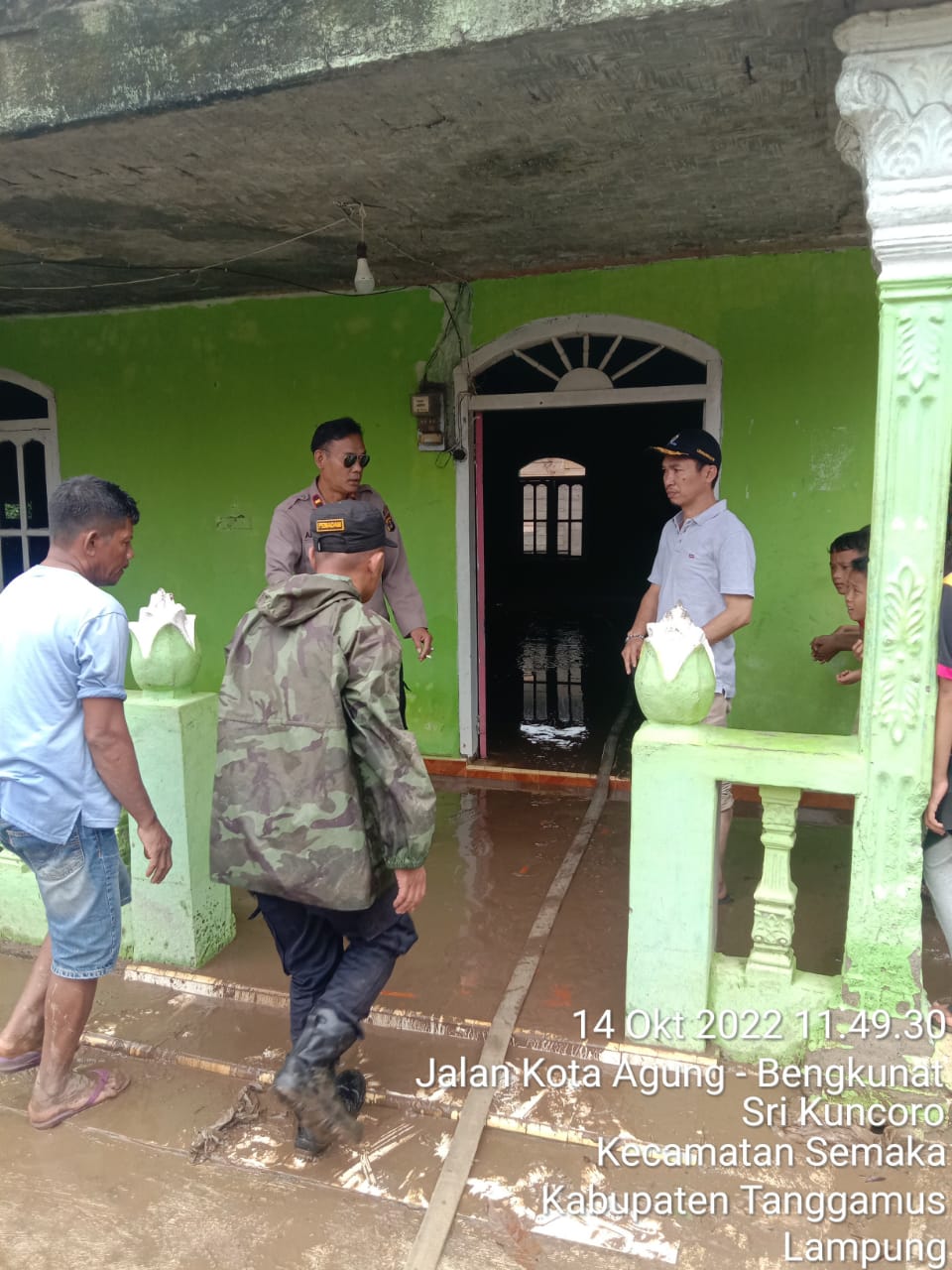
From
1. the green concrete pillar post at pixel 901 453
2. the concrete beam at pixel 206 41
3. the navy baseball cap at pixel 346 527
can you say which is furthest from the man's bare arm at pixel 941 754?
the concrete beam at pixel 206 41

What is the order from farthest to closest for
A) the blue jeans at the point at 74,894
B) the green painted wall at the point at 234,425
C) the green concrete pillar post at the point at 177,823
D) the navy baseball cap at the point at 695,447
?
the green painted wall at the point at 234,425
the navy baseball cap at the point at 695,447
the green concrete pillar post at the point at 177,823
the blue jeans at the point at 74,894

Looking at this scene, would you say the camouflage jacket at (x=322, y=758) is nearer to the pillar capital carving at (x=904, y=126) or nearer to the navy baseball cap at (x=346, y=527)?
the navy baseball cap at (x=346, y=527)

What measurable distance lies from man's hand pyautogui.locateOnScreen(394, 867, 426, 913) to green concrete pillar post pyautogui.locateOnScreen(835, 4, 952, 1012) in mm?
1226

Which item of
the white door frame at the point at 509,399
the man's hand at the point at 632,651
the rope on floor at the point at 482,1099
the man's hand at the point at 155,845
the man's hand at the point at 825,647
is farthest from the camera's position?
the white door frame at the point at 509,399

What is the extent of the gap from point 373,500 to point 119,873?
6.38ft

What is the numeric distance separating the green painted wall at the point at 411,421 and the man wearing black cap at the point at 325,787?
123 inches

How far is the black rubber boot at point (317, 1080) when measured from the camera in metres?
2.09

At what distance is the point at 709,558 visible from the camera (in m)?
3.29

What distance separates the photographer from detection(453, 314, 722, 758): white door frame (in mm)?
4668

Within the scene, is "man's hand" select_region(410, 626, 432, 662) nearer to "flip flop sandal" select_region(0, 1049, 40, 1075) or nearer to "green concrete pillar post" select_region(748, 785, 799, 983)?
"green concrete pillar post" select_region(748, 785, 799, 983)

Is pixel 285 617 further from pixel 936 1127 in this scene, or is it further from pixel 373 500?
pixel 936 1127

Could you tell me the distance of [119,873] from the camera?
249 cm

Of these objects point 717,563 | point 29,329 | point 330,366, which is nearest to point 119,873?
point 717,563

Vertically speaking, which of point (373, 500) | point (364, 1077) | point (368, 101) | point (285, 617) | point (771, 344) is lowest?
point (364, 1077)
